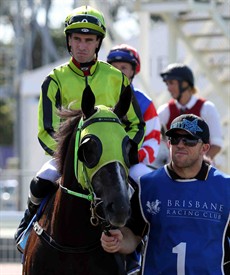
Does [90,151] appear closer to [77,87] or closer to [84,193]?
[84,193]

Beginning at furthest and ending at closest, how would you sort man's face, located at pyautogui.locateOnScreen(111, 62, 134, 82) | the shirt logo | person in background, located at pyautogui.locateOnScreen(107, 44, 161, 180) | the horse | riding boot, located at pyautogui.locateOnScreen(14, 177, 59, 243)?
1. man's face, located at pyautogui.locateOnScreen(111, 62, 134, 82)
2. person in background, located at pyautogui.locateOnScreen(107, 44, 161, 180)
3. riding boot, located at pyautogui.locateOnScreen(14, 177, 59, 243)
4. the shirt logo
5. the horse

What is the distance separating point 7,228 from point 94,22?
804 centimetres

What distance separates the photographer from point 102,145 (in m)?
5.45

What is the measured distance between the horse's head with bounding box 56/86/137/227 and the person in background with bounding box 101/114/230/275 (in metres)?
0.26

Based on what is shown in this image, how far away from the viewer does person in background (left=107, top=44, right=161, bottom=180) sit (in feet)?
25.1

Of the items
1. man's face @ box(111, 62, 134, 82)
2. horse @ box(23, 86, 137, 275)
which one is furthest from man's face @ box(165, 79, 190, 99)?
horse @ box(23, 86, 137, 275)

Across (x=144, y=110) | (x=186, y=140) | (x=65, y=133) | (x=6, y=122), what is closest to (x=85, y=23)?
(x=65, y=133)

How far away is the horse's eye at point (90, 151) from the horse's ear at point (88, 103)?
0.21 m

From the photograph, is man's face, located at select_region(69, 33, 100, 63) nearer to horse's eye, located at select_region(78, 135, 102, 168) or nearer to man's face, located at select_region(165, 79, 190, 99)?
horse's eye, located at select_region(78, 135, 102, 168)

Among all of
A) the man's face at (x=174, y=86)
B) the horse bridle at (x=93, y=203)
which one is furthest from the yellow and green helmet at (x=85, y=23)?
the man's face at (x=174, y=86)

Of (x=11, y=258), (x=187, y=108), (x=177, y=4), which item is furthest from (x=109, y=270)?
(x=177, y=4)

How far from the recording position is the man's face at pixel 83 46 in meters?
6.78

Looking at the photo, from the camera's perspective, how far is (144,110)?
25.9 feet

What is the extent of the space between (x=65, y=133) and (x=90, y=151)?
1.69 feet
